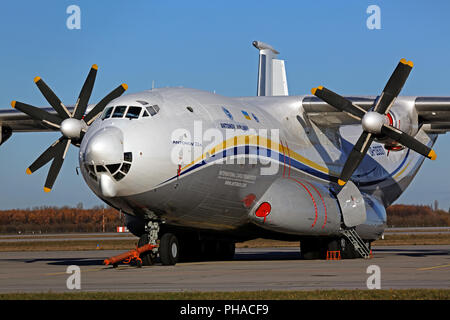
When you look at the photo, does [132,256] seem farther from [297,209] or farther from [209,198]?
[297,209]

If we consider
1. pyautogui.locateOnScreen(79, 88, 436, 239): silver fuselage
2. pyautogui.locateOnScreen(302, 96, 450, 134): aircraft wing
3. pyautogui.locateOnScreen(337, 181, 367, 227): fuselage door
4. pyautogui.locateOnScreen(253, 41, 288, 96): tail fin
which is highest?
pyautogui.locateOnScreen(253, 41, 288, 96): tail fin

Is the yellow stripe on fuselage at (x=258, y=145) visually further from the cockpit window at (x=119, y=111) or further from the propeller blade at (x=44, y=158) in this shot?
the propeller blade at (x=44, y=158)

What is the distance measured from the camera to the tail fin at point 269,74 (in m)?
34.4

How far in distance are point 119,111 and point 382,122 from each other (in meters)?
8.02

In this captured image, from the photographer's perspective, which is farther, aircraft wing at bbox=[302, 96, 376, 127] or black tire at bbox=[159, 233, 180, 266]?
aircraft wing at bbox=[302, 96, 376, 127]

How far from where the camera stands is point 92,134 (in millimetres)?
17359

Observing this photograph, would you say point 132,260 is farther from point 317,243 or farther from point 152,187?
point 317,243

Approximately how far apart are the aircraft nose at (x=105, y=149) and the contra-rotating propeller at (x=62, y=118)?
17.3 ft

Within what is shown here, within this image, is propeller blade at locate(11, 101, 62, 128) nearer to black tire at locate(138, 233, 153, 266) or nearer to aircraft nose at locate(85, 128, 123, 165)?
black tire at locate(138, 233, 153, 266)

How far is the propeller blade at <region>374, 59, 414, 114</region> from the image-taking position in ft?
69.3

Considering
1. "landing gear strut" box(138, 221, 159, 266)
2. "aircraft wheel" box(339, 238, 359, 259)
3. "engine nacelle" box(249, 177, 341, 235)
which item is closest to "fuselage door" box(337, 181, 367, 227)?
"engine nacelle" box(249, 177, 341, 235)

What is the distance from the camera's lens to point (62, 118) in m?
23.2

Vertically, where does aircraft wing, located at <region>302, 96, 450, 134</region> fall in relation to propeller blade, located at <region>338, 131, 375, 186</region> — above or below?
above

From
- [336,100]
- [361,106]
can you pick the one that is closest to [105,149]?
[336,100]
